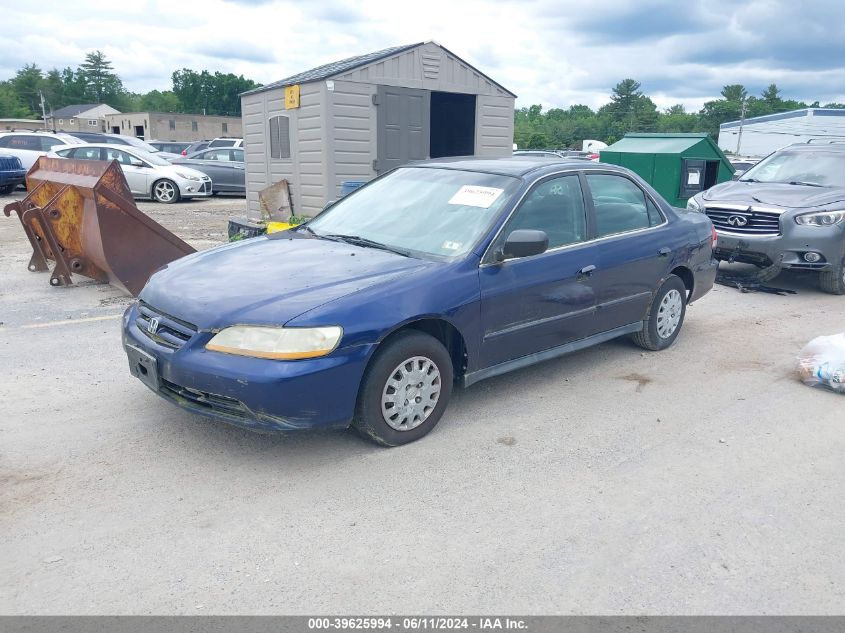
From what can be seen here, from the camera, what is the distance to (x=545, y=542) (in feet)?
10.4

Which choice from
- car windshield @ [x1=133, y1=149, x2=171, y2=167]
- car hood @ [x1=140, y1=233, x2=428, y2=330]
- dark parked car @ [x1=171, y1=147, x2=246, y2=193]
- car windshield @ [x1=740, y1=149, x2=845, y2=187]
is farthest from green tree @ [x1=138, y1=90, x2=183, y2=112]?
car hood @ [x1=140, y1=233, x2=428, y2=330]

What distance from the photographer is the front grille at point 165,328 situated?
3.76m

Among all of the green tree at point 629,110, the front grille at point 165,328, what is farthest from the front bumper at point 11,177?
the green tree at point 629,110

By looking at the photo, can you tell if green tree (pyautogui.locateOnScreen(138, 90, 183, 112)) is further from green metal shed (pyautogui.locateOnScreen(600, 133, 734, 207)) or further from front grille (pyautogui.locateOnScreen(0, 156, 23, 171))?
green metal shed (pyautogui.locateOnScreen(600, 133, 734, 207))

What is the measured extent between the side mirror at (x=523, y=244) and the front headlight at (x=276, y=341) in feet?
4.14

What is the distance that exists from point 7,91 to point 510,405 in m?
122

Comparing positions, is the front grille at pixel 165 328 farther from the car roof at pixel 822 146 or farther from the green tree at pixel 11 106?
the green tree at pixel 11 106

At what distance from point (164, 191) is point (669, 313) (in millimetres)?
14335

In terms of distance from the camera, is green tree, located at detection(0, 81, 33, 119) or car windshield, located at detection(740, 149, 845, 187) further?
green tree, located at detection(0, 81, 33, 119)

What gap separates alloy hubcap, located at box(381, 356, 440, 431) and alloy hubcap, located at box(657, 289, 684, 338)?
262cm

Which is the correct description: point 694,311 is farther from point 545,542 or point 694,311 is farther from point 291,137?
point 291,137

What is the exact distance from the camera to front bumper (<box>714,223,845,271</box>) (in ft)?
26.7
